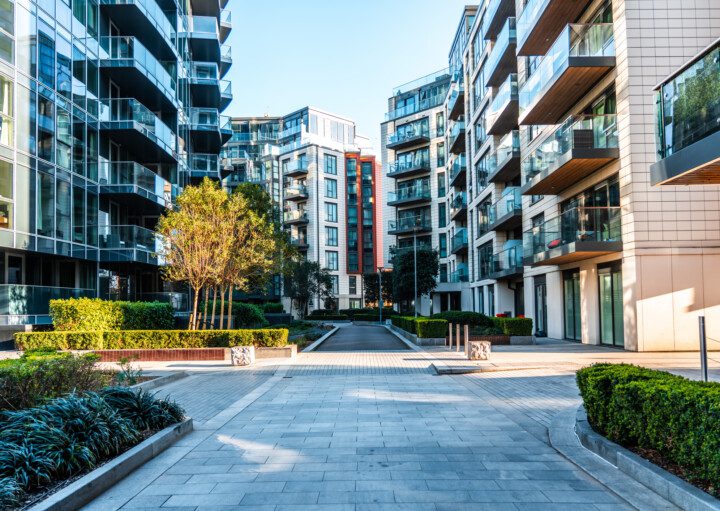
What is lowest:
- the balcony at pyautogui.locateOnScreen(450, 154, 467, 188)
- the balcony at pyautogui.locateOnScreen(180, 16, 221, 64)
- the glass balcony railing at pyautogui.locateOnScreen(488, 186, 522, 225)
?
the glass balcony railing at pyautogui.locateOnScreen(488, 186, 522, 225)

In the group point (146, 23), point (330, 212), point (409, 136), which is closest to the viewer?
point (146, 23)

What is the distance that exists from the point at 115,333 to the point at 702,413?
57.8ft

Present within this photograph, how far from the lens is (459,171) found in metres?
46.7

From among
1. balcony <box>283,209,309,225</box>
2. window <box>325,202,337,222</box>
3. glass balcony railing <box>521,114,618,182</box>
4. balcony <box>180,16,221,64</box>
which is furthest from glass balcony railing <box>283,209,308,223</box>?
glass balcony railing <box>521,114,618,182</box>

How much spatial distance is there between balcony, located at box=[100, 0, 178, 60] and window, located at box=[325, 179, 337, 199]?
132 ft

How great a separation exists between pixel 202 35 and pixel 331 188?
122 ft

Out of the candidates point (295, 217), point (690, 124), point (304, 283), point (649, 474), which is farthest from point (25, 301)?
point (295, 217)

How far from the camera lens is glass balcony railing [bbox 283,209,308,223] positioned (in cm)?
7181

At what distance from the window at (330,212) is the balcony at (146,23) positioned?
133ft

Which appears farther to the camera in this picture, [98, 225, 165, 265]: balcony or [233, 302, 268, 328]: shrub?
[233, 302, 268, 328]: shrub

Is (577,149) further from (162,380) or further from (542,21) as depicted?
(162,380)

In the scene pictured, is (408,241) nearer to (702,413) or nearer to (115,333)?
(115,333)

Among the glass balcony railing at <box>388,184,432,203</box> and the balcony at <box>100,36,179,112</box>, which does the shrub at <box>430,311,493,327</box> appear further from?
the glass balcony railing at <box>388,184,432,203</box>

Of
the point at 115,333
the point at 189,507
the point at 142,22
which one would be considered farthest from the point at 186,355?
the point at 142,22
